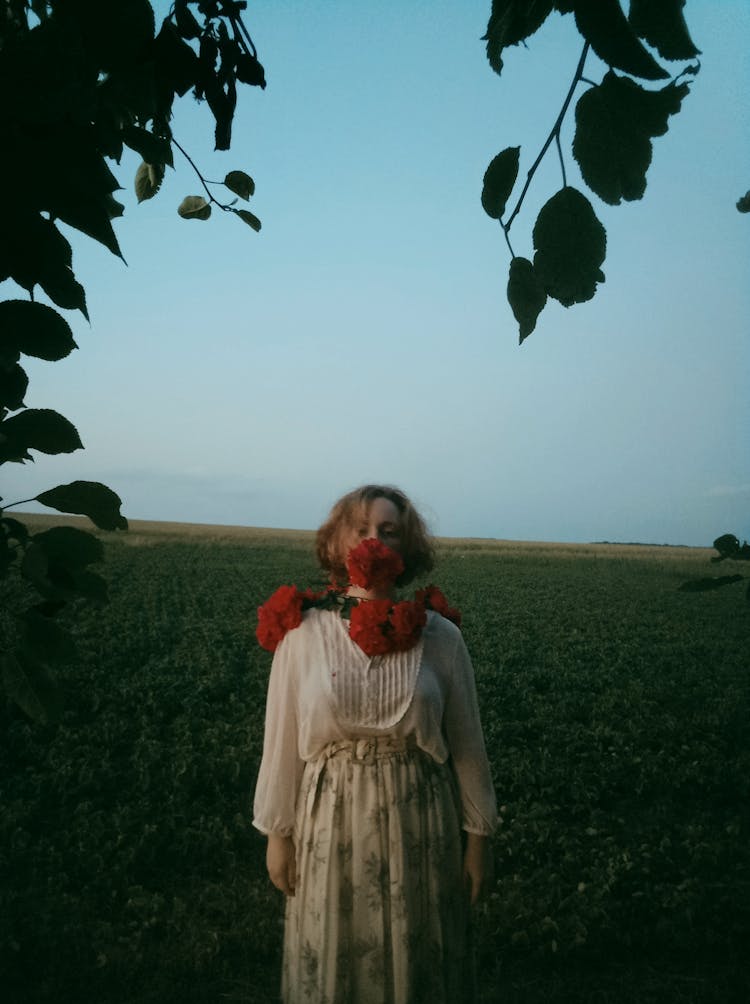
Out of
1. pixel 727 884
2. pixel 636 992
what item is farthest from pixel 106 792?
pixel 727 884

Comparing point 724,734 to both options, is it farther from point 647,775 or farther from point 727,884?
point 727,884

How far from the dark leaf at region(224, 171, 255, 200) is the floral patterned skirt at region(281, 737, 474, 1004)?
163 cm

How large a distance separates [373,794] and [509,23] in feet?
6.71

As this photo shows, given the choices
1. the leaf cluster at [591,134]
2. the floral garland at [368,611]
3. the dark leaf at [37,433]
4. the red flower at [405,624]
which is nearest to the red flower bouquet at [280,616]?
the floral garland at [368,611]

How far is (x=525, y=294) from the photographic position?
2.44ft

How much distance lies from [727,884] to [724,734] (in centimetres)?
480

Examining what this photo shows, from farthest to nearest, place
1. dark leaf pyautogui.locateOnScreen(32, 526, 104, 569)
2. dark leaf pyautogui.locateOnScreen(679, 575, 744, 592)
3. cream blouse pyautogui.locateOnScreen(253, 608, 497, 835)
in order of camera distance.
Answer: cream blouse pyautogui.locateOnScreen(253, 608, 497, 835) < dark leaf pyautogui.locateOnScreen(679, 575, 744, 592) < dark leaf pyautogui.locateOnScreen(32, 526, 104, 569)

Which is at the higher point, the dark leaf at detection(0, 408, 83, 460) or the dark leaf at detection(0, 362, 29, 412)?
the dark leaf at detection(0, 362, 29, 412)

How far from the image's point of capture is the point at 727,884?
515cm

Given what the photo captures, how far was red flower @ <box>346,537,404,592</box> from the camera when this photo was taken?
7.57ft

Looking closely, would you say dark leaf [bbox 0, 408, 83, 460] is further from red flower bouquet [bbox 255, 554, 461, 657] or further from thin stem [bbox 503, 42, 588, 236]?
red flower bouquet [bbox 255, 554, 461, 657]

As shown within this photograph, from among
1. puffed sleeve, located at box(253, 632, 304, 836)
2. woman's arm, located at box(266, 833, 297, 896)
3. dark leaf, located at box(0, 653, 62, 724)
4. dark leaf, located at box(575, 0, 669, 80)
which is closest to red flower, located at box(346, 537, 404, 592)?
puffed sleeve, located at box(253, 632, 304, 836)

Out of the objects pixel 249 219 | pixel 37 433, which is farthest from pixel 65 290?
pixel 249 219

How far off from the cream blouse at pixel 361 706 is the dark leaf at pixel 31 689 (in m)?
1.57
